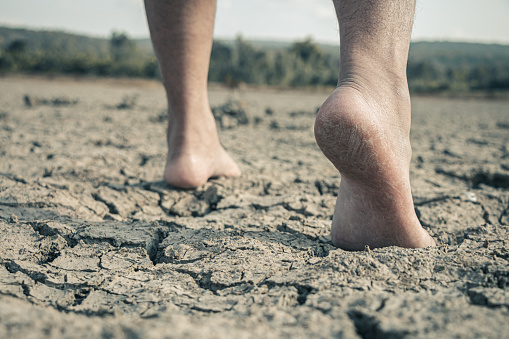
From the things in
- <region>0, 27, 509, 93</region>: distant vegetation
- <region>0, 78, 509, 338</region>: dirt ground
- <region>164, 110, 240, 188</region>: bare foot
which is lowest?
<region>0, 78, 509, 338</region>: dirt ground

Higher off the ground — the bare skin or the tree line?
the tree line

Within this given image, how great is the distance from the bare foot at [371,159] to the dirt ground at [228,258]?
78mm

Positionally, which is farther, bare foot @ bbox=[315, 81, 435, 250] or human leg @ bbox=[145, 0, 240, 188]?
human leg @ bbox=[145, 0, 240, 188]

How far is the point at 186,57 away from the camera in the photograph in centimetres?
130

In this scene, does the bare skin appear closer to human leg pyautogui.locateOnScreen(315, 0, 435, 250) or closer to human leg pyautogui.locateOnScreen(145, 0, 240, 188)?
human leg pyautogui.locateOnScreen(315, 0, 435, 250)

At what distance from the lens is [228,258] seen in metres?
0.90

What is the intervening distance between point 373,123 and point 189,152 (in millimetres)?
773

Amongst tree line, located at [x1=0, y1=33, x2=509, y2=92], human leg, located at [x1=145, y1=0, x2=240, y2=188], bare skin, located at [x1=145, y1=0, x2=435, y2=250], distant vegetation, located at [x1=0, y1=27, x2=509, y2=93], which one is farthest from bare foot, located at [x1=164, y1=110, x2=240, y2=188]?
tree line, located at [x1=0, y1=33, x2=509, y2=92]

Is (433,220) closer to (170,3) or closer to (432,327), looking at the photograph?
(432,327)

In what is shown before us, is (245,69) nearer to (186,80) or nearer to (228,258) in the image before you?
(186,80)

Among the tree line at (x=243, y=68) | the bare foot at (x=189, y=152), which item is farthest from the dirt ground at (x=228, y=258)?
the tree line at (x=243, y=68)

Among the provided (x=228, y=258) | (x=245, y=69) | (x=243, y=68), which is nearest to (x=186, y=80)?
(x=228, y=258)

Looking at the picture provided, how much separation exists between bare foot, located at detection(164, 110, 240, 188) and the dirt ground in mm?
63

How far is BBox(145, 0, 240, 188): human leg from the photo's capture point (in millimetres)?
1248
